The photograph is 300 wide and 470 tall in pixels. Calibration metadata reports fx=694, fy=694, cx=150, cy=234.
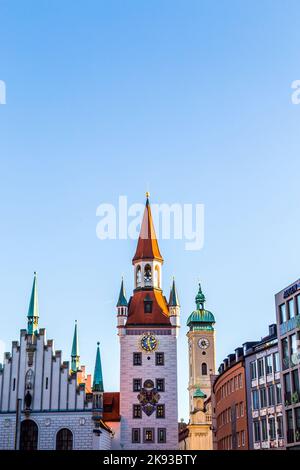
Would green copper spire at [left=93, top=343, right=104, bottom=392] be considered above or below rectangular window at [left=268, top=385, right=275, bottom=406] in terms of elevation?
above

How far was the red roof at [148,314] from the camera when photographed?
87.2 meters

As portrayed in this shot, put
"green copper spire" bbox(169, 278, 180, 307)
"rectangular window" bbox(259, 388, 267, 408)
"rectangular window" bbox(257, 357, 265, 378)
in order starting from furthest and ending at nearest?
"green copper spire" bbox(169, 278, 180, 307) → "rectangular window" bbox(257, 357, 265, 378) → "rectangular window" bbox(259, 388, 267, 408)

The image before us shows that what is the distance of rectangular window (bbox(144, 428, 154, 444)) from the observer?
8219 cm

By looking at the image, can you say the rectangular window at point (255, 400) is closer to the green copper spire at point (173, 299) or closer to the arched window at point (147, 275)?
the green copper spire at point (173, 299)

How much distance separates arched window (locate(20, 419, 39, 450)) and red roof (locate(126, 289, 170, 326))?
19.7 meters

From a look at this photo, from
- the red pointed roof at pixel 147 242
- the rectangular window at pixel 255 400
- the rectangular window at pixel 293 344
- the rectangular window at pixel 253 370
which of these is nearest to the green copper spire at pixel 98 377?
the rectangular window at pixel 253 370

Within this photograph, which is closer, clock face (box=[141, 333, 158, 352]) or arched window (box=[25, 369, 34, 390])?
arched window (box=[25, 369, 34, 390])

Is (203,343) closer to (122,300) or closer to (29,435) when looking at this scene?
(122,300)

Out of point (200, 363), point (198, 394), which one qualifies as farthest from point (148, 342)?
point (200, 363)

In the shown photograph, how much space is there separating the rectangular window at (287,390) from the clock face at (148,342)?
1204 inches

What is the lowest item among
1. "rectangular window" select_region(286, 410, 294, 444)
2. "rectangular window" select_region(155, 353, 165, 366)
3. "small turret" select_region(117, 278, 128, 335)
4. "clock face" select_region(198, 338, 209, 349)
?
"rectangular window" select_region(286, 410, 294, 444)

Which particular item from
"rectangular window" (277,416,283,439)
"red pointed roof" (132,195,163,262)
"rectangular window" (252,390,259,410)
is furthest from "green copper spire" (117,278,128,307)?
"rectangular window" (277,416,283,439)

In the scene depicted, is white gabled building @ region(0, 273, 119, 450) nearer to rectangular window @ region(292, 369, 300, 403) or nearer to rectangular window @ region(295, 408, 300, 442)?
rectangular window @ region(295, 408, 300, 442)
